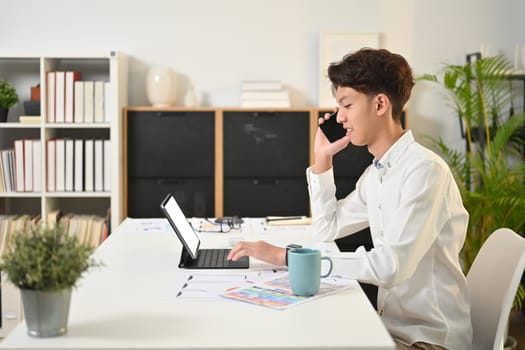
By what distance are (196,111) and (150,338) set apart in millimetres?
3131

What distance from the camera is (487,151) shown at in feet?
14.8

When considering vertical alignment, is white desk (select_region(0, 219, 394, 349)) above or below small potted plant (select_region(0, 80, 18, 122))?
below

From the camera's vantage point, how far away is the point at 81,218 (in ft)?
15.0

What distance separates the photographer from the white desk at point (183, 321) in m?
1.51

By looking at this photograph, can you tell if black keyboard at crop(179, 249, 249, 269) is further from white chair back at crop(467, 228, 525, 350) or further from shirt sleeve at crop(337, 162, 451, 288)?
white chair back at crop(467, 228, 525, 350)

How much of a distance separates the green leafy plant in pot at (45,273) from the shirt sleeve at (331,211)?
1.35 m

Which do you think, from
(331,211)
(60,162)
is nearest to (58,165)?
(60,162)

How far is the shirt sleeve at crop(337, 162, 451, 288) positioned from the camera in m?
2.05

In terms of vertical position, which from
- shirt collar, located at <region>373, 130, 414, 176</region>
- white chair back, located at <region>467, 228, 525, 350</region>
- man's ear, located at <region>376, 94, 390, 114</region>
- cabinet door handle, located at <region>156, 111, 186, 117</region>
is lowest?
white chair back, located at <region>467, 228, 525, 350</region>

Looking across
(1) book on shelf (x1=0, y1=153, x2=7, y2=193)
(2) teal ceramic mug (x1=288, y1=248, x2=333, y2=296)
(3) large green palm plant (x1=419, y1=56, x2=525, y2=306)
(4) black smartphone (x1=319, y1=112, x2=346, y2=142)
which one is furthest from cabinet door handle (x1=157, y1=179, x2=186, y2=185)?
(2) teal ceramic mug (x1=288, y1=248, x2=333, y2=296)

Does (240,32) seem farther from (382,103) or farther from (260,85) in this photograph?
(382,103)

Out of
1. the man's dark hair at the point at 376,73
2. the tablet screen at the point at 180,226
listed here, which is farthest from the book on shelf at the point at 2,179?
the man's dark hair at the point at 376,73

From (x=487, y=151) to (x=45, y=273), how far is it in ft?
11.6

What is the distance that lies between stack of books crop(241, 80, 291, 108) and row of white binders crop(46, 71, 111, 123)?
853 mm
